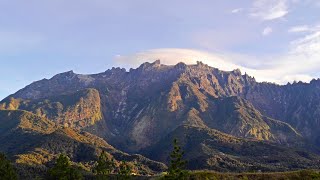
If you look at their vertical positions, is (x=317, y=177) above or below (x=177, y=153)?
below

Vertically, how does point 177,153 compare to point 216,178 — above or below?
above

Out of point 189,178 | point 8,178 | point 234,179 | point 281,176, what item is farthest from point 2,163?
point 281,176

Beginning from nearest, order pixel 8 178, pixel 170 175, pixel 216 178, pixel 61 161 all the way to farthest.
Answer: pixel 170 175 → pixel 216 178 → pixel 61 161 → pixel 8 178

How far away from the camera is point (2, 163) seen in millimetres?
198250

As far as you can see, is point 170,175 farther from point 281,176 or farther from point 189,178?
point 281,176

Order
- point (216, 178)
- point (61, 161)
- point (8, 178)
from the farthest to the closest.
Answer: point (8, 178), point (61, 161), point (216, 178)

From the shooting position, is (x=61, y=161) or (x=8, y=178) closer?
(x=61, y=161)

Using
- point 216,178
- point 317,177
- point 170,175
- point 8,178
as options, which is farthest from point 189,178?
point 8,178

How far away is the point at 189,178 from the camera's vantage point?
554 feet

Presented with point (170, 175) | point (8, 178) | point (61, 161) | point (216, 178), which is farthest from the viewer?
point (8, 178)

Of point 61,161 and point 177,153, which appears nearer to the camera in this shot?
point 177,153

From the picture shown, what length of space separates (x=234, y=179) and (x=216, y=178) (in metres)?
7.36

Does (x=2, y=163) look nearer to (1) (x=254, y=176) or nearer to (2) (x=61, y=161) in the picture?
(2) (x=61, y=161)

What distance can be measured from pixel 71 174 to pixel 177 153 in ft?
203
